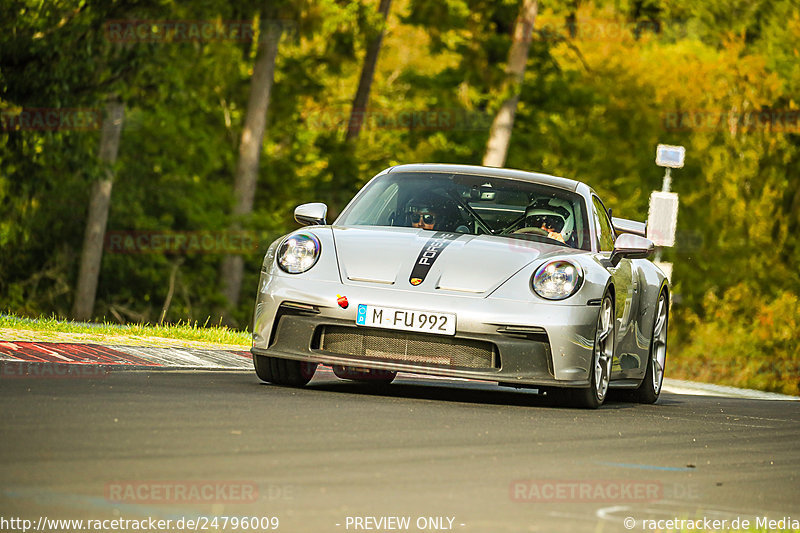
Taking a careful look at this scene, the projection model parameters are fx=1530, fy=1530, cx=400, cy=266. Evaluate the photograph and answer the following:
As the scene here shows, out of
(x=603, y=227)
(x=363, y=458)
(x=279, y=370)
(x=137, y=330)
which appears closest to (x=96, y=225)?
(x=137, y=330)

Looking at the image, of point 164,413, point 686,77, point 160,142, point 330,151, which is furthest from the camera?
point 686,77

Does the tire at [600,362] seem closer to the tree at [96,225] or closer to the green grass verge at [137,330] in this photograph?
the green grass verge at [137,330]

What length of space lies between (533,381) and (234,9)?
21.2 meters

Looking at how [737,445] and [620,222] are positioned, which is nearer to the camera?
[737,445]

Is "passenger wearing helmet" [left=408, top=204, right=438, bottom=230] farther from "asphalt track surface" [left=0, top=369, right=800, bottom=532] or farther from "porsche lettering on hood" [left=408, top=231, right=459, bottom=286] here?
"asphalt track surface" [left=0, top=369, right=800, bottom=532]

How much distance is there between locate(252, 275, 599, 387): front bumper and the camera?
30.2 feet

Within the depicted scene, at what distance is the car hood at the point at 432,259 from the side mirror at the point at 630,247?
2.33 ft

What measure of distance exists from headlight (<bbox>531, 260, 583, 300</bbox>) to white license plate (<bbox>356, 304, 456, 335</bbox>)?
63 cm

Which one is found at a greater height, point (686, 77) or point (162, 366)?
point (686, 77)

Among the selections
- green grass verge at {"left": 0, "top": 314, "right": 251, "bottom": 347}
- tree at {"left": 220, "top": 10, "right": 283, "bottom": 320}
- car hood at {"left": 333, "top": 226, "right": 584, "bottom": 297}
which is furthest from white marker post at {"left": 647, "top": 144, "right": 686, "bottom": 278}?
tree at {"left": 220, "top": 10, "right": 283, "bottom": 320}

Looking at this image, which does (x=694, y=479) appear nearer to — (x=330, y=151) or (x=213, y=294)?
(x=213, y=294)

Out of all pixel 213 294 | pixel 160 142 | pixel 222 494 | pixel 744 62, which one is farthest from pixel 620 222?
pixel 744 62

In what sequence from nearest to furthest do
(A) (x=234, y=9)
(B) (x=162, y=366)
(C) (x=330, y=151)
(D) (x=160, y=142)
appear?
(B) (x=162, y=366) < (A) (x=234, y=9) < (D) (x=160, y=142) < (C) (x=330, y=151)

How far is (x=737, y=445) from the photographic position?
28.1 ft
